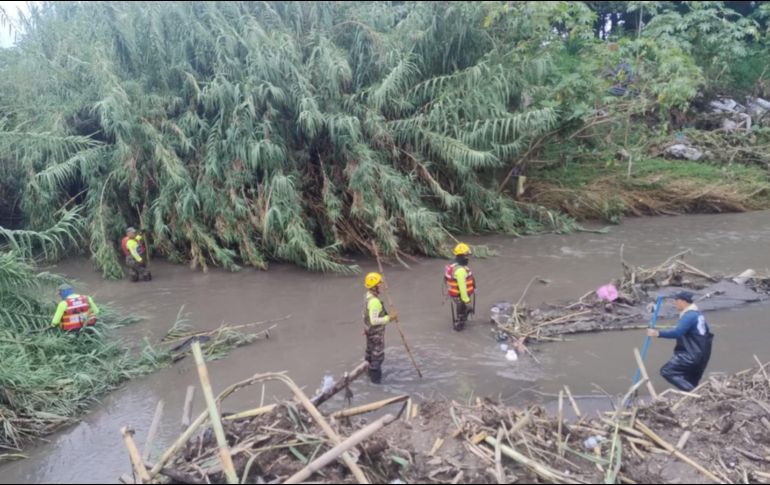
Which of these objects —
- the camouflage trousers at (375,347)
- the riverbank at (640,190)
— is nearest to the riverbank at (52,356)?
the camouflage trousers at (375,347)

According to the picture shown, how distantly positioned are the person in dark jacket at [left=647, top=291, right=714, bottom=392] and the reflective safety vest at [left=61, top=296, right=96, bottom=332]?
272 inches

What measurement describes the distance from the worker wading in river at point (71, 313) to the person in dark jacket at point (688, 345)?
6.92 meters

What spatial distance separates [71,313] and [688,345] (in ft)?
24.3

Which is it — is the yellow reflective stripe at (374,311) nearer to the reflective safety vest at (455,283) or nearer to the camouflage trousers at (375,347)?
the camouflage trousers at (375,347)

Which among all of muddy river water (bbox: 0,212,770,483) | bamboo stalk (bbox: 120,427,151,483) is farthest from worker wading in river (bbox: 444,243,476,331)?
bamboo stalk (bbox: 120,427,151,483)

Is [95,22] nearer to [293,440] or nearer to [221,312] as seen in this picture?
[221,312]

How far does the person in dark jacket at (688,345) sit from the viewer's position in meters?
6.48

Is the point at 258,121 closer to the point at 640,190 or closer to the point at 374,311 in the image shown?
the point at 374,311

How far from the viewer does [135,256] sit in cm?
1142

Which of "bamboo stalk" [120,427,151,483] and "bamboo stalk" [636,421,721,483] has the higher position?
"bamboo stalk" [120,427,151,483]

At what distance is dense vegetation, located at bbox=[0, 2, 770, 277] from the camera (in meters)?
12.2

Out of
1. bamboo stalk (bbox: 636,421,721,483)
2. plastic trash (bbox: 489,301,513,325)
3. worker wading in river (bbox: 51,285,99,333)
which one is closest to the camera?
bamboo stalk (bbox: 636,421,721,483)

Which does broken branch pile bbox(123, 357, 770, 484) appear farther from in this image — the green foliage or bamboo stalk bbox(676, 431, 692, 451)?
the green foliage

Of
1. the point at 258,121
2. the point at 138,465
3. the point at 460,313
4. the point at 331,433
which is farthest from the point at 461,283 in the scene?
the point at 258,121
